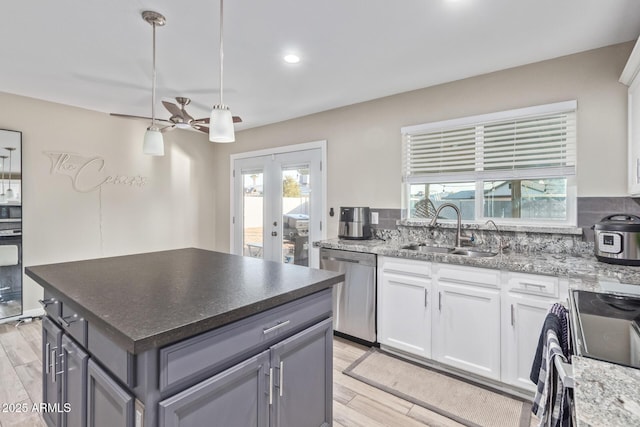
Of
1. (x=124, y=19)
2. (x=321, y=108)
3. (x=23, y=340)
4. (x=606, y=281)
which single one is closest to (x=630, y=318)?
(x=606, y=281)

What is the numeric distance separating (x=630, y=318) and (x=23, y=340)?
14.7ft

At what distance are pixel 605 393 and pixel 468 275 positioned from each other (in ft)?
5.78

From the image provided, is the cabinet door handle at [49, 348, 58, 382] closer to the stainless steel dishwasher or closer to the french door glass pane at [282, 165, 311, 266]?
the stainless steel dishwasher

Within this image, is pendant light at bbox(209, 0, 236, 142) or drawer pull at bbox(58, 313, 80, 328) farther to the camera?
pendant light at bbox(209, 0, 236, 142)

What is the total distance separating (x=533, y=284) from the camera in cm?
207

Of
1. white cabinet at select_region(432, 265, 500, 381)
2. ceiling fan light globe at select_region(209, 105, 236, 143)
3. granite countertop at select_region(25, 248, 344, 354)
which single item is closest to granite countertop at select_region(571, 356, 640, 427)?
granite countertop at select_region(25, 248, 344, 354)

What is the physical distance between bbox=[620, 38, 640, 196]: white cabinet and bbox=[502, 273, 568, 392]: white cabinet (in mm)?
798

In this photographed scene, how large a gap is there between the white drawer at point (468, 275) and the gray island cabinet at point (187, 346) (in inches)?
45.0

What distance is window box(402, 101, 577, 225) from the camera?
251 cm

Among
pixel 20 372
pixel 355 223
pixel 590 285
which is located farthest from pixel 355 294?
pixel 20 372

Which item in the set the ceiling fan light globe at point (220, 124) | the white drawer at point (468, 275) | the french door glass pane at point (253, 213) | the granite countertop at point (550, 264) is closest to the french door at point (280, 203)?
the french door glass pane at point (253, 213)

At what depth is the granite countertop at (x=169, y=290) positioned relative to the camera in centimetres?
101

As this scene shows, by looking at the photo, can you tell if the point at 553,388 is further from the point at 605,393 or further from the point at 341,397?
the point at 341,397

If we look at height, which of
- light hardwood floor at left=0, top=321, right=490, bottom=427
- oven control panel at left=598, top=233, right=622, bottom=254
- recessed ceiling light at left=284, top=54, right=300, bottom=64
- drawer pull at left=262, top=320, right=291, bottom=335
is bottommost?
light hardwood floor at left=0, top=321, right=490, bottom=427
